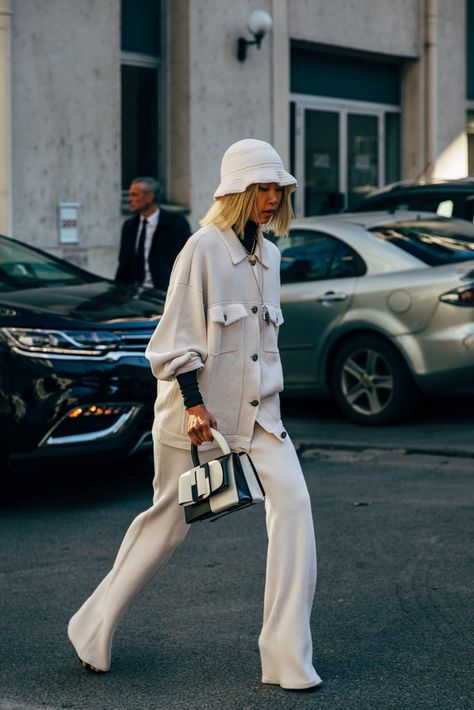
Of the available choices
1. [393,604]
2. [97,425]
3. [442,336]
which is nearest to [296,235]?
[442,336]

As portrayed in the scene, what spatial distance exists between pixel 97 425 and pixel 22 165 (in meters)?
7.04

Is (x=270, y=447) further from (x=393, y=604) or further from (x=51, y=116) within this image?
(x=51, y=116)

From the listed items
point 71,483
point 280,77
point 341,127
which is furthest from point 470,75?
point 71,483

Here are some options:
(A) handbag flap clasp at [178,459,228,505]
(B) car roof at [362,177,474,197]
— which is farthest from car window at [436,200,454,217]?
(A) handbag flap clasp at [178,459,228,505]

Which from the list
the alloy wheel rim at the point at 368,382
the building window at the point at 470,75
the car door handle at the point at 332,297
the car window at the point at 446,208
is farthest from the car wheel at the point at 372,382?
the building window at the point at 470,75

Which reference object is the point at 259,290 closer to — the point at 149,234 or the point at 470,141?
the point at 149,234

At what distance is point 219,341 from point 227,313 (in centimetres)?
9

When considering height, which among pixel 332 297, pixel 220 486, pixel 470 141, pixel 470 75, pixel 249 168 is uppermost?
pixel 470 75

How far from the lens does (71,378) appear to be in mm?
7637

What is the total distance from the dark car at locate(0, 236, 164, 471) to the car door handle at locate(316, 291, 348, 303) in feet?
8.78

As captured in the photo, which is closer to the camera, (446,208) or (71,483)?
(71,483)

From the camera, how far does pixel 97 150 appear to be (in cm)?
1510

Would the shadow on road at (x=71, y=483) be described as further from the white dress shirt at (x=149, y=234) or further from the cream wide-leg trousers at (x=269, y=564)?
the cream wide-leg trousers at (x=269, y=564)

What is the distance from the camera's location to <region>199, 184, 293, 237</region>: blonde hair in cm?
472
